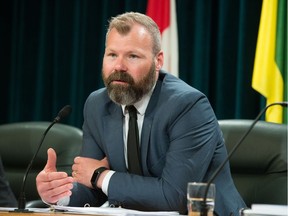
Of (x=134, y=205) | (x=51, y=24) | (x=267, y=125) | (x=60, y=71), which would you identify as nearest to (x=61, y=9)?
(x=51, y=24)

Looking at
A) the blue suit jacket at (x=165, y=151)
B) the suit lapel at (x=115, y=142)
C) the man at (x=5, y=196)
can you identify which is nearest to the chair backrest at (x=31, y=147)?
the man at (x=5, y=196)

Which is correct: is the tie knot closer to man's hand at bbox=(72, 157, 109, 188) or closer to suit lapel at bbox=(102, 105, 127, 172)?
suit lapel at bbox=(102, 105, 127, 172)

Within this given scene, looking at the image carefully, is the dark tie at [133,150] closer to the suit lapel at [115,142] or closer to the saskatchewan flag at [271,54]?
the suit lapel at [115,142]

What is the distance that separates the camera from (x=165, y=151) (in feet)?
10.2

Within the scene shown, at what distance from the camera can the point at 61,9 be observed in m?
5.93

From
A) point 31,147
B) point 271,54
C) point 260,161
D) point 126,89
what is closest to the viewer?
point 126,89

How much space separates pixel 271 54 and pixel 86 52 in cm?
192

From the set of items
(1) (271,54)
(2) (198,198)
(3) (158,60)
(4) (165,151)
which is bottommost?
(4) (165,151)

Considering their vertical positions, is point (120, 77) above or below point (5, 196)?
above

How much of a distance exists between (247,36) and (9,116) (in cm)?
256

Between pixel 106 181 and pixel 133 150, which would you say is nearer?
pixel 106 181

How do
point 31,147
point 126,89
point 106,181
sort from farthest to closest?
1. point 31,147
2. point 126,89
3. point 106,181

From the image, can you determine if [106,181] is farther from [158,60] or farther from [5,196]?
[5,196]

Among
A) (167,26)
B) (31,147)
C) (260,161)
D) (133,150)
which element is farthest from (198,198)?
(167,26)
